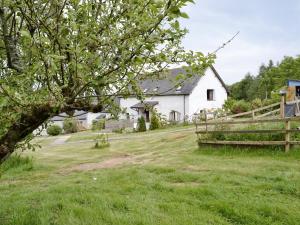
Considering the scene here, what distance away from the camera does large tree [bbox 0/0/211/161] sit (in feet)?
10.5

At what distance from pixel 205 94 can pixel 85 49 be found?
119ft

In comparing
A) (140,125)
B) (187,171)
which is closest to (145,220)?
(187,171)

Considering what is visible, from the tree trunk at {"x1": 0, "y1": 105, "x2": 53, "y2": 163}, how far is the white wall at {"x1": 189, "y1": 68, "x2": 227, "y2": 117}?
33772 millimetres

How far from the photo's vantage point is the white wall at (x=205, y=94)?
37969 mm

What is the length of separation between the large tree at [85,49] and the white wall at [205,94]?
33910mm

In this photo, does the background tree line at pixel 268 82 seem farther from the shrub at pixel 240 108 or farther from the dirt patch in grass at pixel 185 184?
the dirt patch in grass at pixel 185 184

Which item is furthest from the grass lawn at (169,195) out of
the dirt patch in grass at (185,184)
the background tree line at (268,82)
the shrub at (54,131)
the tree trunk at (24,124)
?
the background tree line at (268,82)

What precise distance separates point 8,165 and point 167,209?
855 cm

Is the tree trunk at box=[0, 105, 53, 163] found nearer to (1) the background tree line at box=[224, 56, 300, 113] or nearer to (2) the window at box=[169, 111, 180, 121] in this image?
(2) the window at box=[169, 111, 180, 121]

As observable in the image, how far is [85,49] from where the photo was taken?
3.53 metres

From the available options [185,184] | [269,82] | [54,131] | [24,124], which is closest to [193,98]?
[54,131]

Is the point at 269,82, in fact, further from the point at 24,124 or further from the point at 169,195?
the point at 24,124

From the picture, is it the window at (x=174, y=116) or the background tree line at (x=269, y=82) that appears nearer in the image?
the window at (x=174, y=116)

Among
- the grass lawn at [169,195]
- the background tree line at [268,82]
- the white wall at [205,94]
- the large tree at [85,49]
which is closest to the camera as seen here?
the large tree at [85,49]
